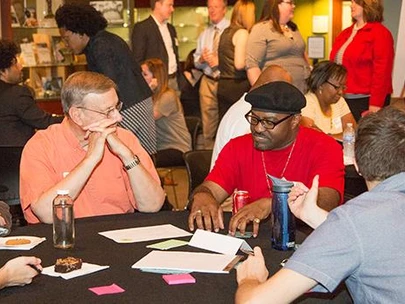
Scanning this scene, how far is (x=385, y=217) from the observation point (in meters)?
2.23

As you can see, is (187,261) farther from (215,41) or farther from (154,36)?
(215,41)

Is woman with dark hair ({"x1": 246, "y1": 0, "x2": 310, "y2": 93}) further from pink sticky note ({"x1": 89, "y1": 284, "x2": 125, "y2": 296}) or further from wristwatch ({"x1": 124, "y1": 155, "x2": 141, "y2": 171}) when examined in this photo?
pink sticky note ({"x1": 89, "y1": 284, "x2": 125, "y2": 296})

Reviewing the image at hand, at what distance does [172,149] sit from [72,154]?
2.81 meters

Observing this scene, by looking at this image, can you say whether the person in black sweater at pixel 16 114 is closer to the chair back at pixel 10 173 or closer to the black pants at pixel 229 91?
the chair back at pixel 10 173

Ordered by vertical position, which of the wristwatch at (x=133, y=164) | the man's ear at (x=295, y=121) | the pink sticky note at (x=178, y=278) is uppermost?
the man's ear at (x=295, y=121)

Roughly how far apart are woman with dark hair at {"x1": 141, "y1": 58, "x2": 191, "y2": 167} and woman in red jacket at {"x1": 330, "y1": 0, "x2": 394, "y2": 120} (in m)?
1.48

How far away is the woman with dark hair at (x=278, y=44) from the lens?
688cm

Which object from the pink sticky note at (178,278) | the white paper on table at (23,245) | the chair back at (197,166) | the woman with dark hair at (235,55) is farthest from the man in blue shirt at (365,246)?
the woman with dark hair at (235,55)

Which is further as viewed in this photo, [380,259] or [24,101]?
[24,101]

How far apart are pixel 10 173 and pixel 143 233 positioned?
1.70 metres

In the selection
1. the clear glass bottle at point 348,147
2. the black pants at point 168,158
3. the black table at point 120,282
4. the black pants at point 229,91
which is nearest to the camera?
the black table at point 120,282

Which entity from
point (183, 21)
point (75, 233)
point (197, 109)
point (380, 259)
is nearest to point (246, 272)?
point (380, 259)

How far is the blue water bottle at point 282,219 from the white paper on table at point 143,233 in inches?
16.6

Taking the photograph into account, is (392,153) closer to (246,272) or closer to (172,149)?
(246,272)
